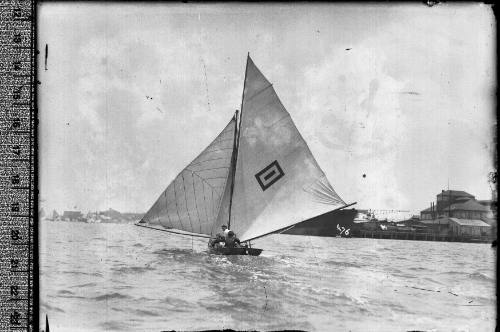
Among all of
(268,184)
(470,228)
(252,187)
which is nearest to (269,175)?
(268,184)

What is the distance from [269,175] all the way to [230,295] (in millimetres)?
4167

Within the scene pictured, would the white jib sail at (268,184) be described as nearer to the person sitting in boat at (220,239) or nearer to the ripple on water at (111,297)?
the person sitting in boat at (220,239)

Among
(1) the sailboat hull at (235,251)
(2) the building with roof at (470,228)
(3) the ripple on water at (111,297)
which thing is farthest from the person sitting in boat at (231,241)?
(2) the building with roof at (470,228)

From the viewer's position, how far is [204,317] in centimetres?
723

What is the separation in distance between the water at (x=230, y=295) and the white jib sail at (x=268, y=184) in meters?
3.09

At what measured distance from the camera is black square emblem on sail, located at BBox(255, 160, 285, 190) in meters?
11.3

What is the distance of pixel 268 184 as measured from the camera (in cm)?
1135

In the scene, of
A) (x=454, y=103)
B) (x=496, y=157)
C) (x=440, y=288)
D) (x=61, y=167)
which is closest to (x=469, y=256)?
(x=440, y=288)

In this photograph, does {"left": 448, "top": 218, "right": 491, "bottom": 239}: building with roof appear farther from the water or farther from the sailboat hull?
the sailboat hull

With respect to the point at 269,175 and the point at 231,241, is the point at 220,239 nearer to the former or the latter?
the point at 231,241

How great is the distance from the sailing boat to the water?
2615 millimetres

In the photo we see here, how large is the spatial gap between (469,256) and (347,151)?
304 cm

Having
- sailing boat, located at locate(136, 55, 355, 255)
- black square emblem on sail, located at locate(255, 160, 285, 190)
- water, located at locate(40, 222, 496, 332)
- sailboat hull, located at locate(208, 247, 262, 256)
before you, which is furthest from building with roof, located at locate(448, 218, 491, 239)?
sailboat hull, located at locate(208, 247, 262, 256)

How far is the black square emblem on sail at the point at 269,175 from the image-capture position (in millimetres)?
11312
